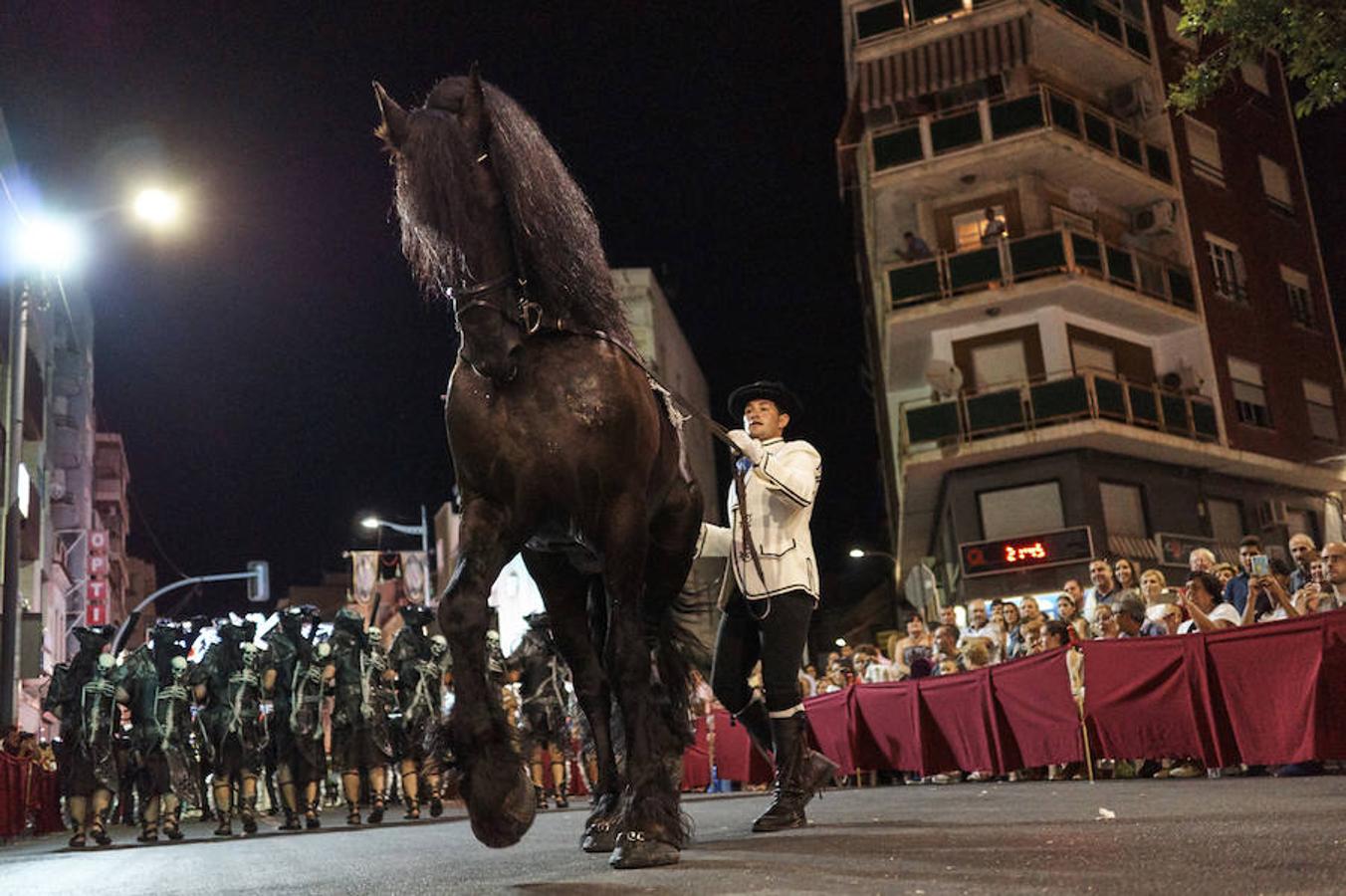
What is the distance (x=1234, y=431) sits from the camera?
33906 mm

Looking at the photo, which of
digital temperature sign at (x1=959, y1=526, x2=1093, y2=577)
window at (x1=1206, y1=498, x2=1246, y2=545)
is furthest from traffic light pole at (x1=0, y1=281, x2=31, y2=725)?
window at (x1=1206, y1=498, x2=1246, y2=545)

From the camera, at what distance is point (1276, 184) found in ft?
132

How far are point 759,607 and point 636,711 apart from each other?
6.85ft

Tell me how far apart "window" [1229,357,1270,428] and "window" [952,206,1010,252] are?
7938 millimetres

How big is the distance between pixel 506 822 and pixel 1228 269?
119ft

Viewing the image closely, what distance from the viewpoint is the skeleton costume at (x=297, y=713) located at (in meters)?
16.1

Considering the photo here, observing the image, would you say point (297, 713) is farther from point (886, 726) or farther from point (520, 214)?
point (520, 214)

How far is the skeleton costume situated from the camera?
16062mm

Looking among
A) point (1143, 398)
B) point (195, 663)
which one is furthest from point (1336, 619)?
point (1143, 398)

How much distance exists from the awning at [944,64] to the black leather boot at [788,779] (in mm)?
28063

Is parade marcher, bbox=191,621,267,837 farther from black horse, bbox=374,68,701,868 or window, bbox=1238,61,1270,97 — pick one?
window, bbox=1238,61,1270,97

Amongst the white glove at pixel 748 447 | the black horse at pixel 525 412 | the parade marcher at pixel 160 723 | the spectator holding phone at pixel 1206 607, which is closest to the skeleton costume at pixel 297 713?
the parade marcher at pixel 160 723

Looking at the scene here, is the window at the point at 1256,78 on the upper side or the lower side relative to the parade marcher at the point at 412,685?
upper

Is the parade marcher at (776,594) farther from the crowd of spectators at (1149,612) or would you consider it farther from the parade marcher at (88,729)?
the parade marcher at (88,729)
